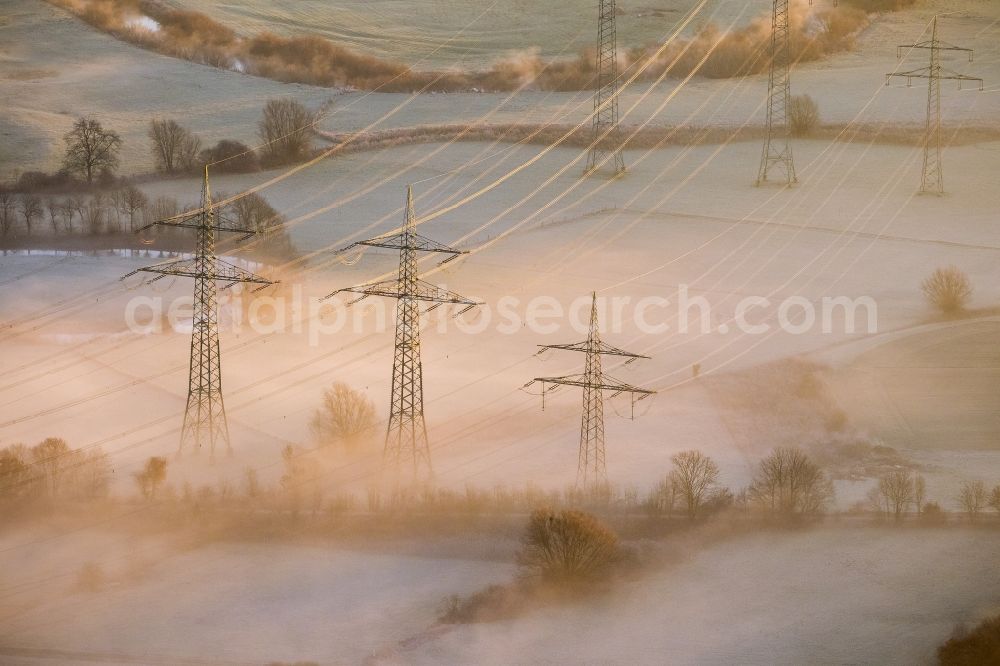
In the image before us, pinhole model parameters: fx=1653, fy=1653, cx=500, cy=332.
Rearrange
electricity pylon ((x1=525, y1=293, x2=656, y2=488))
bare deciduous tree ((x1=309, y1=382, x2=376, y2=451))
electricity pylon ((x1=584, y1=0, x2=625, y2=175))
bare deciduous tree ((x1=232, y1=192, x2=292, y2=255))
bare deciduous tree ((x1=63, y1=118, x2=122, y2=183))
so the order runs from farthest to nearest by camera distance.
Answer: bare deciduous tree ((x1=63, y1=118, x2=122, y2=183)) → electricity pylon ((x1=584, y1=0, x2=625, y2=175)) → bare deciduous tree ((x1=232, y1=192, x2=292, y2=255)) → bare deciduous tree ((x1=309, y1=382, x2=376, y2=451)) → electricity pylon ((x1=525, y1=293, x2=656, y2=488))

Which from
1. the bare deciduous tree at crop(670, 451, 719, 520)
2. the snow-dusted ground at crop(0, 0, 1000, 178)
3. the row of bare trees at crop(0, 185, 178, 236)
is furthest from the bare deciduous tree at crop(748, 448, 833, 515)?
the snow-dusted ground at crop(0, 0, 1000, 178)

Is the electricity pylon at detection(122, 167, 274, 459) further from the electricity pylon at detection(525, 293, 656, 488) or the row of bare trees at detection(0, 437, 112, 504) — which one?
the electricity pylon at detection(525, 293, 656, 488)

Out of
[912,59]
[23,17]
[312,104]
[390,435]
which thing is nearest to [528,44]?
[312,104]

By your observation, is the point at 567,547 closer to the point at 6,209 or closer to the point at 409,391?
the point at 409,391

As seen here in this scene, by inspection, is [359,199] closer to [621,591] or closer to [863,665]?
[621,591]

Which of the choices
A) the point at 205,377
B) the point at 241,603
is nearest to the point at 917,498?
the point at 241,603

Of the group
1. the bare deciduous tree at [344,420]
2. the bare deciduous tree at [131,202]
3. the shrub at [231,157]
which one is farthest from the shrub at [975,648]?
the shrub at [231,157]
